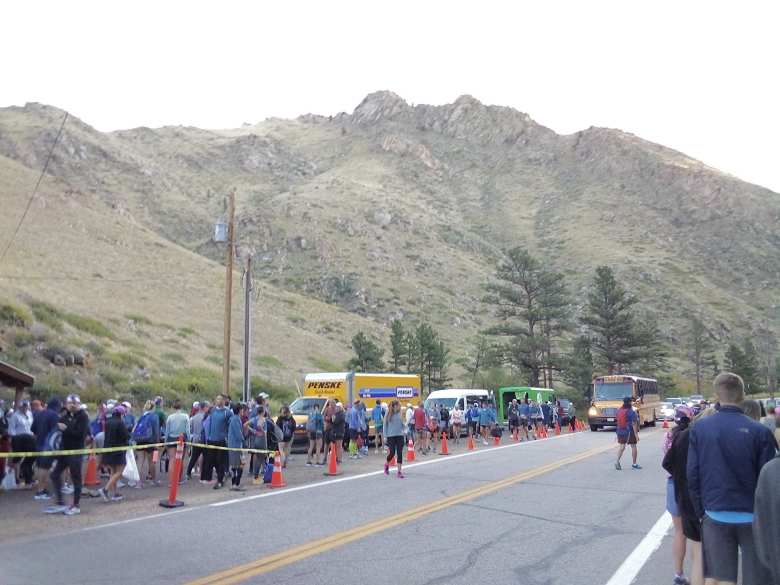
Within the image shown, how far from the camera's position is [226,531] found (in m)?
9.53

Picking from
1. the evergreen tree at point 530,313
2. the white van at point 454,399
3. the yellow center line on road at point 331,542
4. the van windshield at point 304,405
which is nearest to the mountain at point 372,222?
the evergreen tree at point 530,313

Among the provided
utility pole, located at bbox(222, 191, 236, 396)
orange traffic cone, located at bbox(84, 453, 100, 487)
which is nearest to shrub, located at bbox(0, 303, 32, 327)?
utility pole, located at bbox(222, 191, 236, 396)

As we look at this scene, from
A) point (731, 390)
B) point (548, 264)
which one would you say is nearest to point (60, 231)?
point (731, 390)

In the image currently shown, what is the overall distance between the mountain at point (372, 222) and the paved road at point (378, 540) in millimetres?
28926

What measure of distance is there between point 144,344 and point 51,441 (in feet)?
85.4

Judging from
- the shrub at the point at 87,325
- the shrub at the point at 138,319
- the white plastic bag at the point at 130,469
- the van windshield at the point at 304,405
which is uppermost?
the shrub at the point at 138,319

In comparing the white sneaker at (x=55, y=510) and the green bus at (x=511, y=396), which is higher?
→ the green bus at (x=511, y=396)

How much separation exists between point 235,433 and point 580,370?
43.5m

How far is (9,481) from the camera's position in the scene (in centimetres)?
1391

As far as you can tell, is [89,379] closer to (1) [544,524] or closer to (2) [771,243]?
(1) [544,524]

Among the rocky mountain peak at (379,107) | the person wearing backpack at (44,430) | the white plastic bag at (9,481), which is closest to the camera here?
the person wearing backpack at (44,430)

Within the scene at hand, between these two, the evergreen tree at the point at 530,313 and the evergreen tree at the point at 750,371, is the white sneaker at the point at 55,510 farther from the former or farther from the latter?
the evergreen tree at the point at 750,371

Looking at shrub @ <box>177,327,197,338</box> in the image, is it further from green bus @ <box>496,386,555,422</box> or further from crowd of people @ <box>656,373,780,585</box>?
crowd of people @ <box>656,373,780,585</box>

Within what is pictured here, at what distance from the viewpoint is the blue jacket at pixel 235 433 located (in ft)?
46.9
